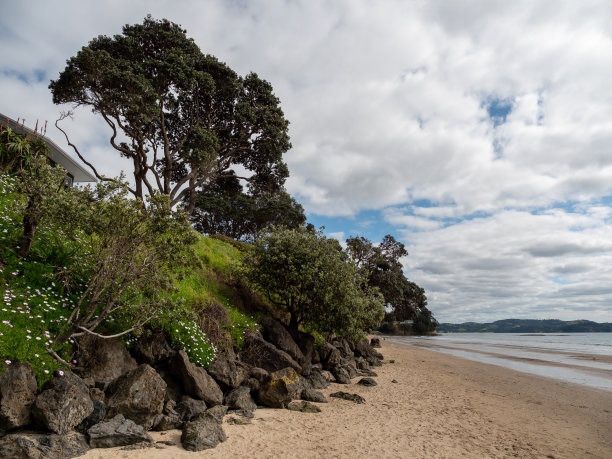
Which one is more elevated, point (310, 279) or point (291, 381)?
point (310, 279)

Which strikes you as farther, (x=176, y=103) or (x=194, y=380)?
(x=176, y=103)

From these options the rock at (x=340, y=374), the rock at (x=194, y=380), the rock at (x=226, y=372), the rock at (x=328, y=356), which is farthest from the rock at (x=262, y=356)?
the rock at (x=328, y=356)

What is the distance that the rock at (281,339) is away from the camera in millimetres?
14789

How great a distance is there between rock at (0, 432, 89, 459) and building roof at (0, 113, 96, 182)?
26.0 metres

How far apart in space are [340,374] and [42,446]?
1252 centimetres

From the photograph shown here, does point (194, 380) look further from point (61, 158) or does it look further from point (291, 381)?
point (61, 158)

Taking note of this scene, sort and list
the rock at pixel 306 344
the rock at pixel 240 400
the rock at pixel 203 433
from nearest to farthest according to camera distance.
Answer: the rock at pixel 203 433 → the rock at pixel 240 400 → the rock at pixel 306 344

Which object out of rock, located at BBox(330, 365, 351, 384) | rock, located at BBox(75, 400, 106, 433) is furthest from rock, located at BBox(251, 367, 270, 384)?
rock, located at BBox(330, 365, 351, 384)

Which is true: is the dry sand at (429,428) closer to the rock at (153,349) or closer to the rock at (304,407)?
the rock at (304,407)

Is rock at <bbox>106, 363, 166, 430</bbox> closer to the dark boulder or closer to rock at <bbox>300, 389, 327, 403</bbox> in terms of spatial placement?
rock at <bbox>300, 389, 327, 403</bbox>

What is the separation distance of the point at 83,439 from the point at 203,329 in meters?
5.73

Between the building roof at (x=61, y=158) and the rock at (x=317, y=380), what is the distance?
25.7 meters

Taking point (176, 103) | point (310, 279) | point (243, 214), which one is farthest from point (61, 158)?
point (310, 279)

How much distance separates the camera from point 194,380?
9.32 meters
